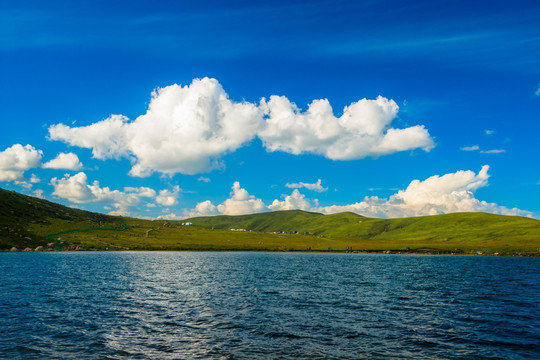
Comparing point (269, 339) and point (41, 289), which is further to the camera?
point (41, 289)

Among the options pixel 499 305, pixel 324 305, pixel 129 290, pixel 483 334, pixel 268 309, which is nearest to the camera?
pixel 483 334

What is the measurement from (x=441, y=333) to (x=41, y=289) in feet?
199

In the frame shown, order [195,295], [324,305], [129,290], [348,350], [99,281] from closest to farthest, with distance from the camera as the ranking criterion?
[348,350]
[324,305]
[195,295]
[129,290]
[99,281]

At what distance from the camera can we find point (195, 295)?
56.4 m

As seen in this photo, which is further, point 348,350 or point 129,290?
point 129,290

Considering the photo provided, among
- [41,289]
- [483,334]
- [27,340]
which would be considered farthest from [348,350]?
[41,289]

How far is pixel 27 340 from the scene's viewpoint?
30.2 meters

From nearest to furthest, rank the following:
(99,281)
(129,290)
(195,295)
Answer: (195,295) → (129,290) → (99,281)

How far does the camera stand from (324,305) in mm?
48906

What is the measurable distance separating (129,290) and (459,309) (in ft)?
172

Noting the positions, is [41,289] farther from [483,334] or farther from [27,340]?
[483,334]

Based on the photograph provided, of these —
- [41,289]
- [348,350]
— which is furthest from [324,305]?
[41,289]

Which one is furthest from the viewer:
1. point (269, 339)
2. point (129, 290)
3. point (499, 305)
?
point (129, 290)

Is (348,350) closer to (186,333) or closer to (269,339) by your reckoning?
(269,339)
